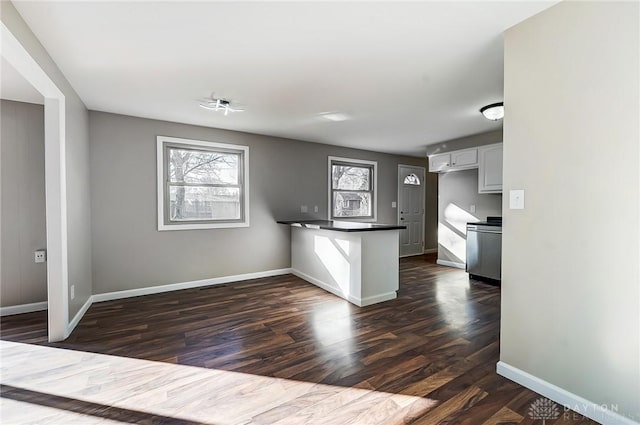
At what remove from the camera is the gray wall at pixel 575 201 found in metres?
1.38

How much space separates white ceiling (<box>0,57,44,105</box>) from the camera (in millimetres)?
2371

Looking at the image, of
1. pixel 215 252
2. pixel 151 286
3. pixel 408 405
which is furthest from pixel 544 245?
pixel 151 286

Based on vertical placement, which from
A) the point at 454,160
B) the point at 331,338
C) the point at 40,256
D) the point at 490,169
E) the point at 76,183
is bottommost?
the point at 331,338

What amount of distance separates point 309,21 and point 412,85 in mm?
1356

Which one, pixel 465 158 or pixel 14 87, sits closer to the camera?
pixel 14 87

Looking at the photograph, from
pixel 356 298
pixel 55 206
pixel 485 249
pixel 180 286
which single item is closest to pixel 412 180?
pixel 485 249

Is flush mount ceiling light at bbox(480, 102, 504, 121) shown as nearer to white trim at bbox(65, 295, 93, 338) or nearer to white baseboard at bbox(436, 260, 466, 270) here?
white baseboard at bbox(436, 260, 466, 270)

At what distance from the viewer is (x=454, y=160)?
16.2 feet

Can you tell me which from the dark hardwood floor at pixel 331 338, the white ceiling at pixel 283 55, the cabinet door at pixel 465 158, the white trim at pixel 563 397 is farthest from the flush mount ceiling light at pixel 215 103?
the cabinet door at pixel 465 158

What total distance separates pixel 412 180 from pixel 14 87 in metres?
6.39

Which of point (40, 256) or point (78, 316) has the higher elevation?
point (40, 256)

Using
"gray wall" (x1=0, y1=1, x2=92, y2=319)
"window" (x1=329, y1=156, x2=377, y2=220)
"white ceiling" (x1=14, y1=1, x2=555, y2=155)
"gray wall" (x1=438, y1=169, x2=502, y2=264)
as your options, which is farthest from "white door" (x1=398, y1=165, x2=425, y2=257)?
"gray wall" (x1=0, y1=1, x2=92, y2=319)

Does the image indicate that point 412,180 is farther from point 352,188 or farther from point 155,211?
point 155,211

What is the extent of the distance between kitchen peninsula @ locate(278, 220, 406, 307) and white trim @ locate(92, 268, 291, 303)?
105 cm
